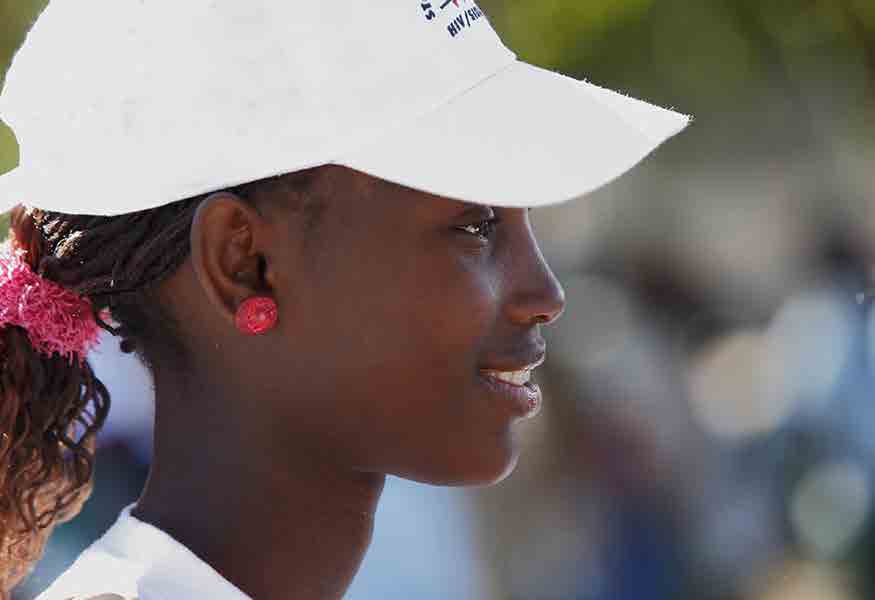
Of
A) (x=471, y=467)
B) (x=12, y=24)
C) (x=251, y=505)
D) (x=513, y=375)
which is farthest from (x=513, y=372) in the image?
(x=12, y=24)

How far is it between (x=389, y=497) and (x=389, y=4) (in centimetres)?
291

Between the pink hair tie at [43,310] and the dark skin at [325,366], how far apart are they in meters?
0.19

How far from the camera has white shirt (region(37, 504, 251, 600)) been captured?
6.84ft

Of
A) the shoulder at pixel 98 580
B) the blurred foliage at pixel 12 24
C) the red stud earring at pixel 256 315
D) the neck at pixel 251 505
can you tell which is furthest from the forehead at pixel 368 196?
the blurred foliage at pixel 12 24

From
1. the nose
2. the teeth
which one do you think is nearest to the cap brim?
the nose

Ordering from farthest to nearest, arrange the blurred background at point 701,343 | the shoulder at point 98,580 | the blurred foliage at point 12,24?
1. the blurred foliage at point 12,24
2. the blurred background at point 701,343
3. the shoulder at point 98,580

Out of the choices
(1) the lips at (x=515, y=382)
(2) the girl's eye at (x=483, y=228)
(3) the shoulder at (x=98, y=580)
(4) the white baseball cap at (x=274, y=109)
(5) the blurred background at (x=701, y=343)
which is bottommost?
(3) the shoulder at (x=98, y=580)

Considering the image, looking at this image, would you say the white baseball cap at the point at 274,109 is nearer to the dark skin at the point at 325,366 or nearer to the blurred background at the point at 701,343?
the dark skin at the point at 325,366

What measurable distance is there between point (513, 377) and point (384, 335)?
0.18 metres

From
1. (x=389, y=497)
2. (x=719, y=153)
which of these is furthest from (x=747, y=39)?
(x=389, y=497)

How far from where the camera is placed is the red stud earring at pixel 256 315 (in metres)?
2.16

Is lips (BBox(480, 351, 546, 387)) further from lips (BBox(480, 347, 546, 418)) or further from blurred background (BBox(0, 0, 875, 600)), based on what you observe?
blurred background (BBox(0, 0, 875, 600))

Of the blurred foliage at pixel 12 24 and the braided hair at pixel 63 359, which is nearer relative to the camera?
the braided hair at pixel 63 359

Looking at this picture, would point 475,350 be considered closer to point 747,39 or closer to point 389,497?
point 389,497
